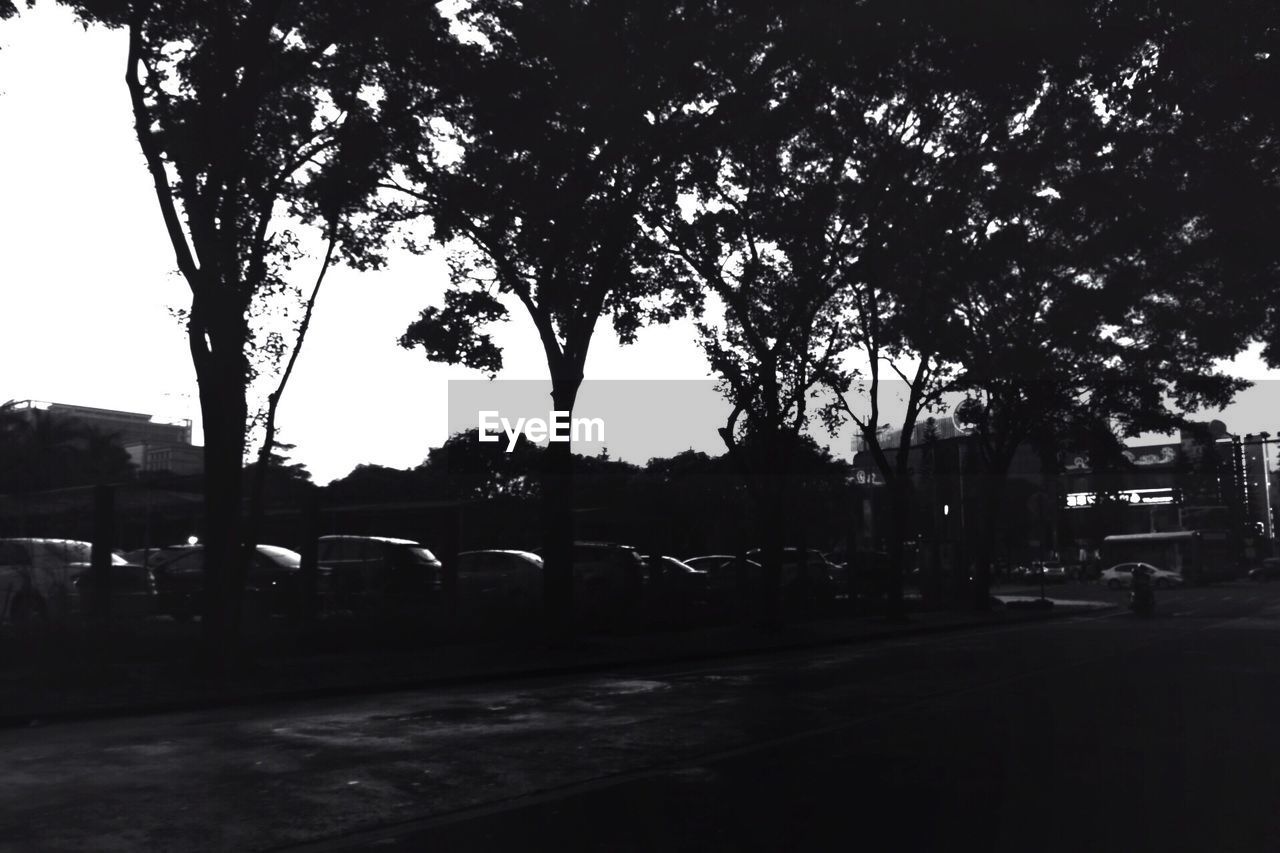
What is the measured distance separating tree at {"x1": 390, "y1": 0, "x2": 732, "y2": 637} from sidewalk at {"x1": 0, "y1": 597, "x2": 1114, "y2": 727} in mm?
1623

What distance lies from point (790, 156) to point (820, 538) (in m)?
55.0

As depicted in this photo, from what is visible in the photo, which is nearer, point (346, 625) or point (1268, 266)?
point (1268, 266)

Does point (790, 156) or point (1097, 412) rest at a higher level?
point (790, 156)

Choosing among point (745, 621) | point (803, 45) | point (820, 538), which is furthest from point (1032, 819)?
point (820, 538)

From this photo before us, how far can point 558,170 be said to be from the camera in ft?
56.7

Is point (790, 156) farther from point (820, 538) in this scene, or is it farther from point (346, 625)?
point (820, 538)

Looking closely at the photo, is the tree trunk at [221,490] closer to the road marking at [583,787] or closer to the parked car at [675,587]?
the road marking at [583,787]

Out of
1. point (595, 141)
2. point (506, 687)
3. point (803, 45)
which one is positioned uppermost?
point (803, 45)

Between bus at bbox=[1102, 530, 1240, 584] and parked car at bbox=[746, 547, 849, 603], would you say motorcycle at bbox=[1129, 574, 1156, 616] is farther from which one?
bus at bbox=[1102, 530, 1240, 584]

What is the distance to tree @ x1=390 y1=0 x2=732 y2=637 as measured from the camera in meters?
17.0

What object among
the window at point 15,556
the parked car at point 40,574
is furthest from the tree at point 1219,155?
the window at point 15,556

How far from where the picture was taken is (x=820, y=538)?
3031 inches

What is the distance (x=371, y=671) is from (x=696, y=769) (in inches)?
364

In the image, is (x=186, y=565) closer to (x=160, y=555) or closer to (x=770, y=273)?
(x=160, y=555)
